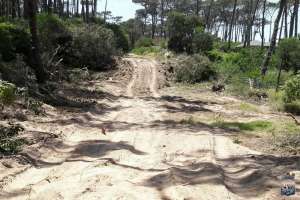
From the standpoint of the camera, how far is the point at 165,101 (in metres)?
18.8

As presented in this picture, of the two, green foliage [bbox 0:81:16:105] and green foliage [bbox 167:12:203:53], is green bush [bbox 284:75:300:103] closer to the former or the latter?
green foliage [bbox 0:81:16:105]

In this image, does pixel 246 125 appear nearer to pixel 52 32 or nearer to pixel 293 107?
→ pixel 293 107

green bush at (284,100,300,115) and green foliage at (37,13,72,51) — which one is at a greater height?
green foliage at (37,13,72,51)

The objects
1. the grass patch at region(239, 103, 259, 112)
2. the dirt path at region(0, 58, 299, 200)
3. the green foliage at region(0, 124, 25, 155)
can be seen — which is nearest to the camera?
the dirt path at region(0, 58, 299, 200)

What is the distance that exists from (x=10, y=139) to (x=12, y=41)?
1128 centimetres

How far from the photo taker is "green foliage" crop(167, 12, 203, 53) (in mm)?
39625

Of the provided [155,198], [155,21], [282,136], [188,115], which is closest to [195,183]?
[155,198]

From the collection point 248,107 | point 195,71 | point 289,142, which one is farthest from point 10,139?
point 195,71

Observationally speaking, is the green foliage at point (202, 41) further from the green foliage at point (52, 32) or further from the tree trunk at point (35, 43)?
the tree trunk at point (35, 43)

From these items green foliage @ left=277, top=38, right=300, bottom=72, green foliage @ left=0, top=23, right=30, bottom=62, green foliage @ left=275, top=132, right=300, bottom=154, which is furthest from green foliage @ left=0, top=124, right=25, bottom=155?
green foliage @ left=277, top=38, right=300, bottom=72

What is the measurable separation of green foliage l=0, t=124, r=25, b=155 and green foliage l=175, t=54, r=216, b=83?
1573 cm

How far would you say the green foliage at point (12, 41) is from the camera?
19.5 metres

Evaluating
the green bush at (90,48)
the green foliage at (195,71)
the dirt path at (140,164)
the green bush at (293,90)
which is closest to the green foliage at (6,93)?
the dirt path at (140,164)

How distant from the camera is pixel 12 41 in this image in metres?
20.4
